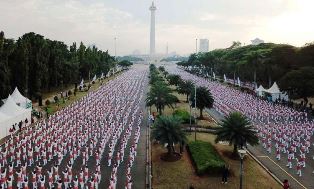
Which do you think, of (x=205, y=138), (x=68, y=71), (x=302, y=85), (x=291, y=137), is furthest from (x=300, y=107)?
(x=68, y=71)

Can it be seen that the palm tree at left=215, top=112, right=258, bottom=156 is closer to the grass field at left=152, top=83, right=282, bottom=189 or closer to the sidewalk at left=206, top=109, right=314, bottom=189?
the grass field at left=152, top=83, right=282, bottom=189

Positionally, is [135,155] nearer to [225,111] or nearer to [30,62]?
[225,111]

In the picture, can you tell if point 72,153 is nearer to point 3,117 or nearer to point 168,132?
point 168,132

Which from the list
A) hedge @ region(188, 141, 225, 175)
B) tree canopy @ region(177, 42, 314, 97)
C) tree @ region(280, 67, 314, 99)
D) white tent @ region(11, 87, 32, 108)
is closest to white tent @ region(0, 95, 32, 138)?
white tent @ region(11, 87, 32, 108)

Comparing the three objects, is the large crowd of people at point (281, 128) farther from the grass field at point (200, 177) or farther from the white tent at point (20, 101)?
the white tent at point (20, 101)

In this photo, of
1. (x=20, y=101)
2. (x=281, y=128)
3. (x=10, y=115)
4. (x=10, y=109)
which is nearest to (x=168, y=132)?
(x=281, y=128)

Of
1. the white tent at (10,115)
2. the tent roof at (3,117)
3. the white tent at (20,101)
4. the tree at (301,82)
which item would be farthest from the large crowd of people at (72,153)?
the tree at (301,82)
